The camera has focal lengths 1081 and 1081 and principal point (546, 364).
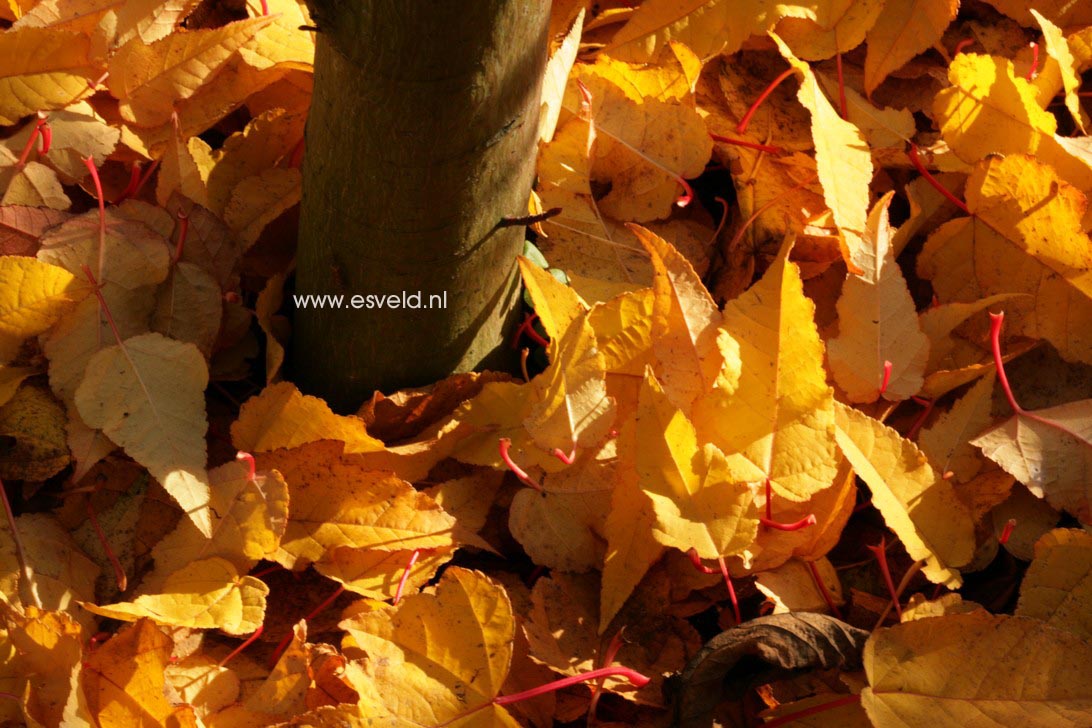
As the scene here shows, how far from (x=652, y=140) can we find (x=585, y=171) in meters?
0.08

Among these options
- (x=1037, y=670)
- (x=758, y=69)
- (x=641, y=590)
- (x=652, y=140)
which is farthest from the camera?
(x=758, y=69)

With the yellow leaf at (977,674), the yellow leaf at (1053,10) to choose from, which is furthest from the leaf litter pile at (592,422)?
the yellow leaf at (1053,10)

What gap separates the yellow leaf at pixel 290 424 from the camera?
91 cm

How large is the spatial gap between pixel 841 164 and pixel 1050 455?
320 millimetres

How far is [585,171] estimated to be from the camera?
110 cm

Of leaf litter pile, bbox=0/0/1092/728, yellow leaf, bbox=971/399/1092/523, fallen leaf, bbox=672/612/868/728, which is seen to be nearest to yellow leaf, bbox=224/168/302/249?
leaf litter pile, bbox=0/0/1092/728

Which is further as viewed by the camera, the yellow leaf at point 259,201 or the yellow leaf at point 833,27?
the yellow leaf at point 833,27

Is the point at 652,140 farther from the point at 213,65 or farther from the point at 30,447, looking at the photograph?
the point at 30,447

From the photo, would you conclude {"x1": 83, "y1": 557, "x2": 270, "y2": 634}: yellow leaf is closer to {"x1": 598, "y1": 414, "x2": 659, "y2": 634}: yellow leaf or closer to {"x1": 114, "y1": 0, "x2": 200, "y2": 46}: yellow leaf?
{"x1": 598, "y1": 414, "x2": 659, "y2": 634}: yellow leaf

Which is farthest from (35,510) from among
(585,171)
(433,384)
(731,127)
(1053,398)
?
(1053,398)

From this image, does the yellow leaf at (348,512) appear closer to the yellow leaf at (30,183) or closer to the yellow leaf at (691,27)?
the yellow leaf at (30,183)

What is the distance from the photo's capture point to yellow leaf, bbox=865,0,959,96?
1153mm

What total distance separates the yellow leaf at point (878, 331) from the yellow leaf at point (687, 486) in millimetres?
193

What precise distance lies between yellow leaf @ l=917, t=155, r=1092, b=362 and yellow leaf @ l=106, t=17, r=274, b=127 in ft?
2.31
